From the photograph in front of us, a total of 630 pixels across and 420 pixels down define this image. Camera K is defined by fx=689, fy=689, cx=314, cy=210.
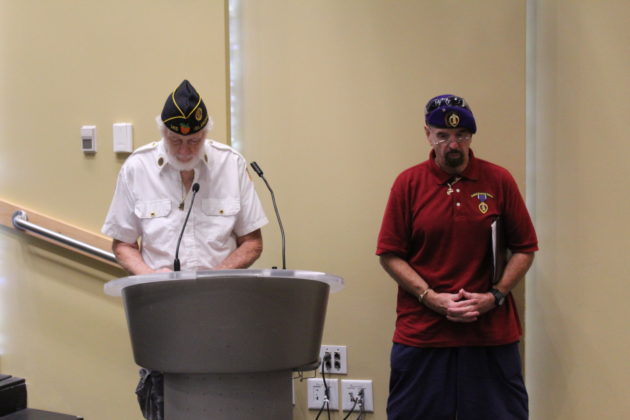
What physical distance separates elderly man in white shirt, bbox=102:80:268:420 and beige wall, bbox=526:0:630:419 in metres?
1.08

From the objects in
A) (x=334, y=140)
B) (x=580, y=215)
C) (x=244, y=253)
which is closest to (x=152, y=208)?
(x=244, y=253)

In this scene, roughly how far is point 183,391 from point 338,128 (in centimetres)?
151

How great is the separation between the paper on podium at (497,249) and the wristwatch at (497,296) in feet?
0.09

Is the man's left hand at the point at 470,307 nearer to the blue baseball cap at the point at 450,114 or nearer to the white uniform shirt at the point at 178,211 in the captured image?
the blue baseball cap at the point at 450,114

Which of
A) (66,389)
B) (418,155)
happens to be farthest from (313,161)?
(66,389)

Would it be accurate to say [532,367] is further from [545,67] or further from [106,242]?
[106,242]

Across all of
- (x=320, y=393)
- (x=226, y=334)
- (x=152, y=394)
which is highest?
(x=226, y=334)

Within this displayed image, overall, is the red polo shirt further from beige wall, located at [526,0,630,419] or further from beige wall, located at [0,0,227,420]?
beige wall, located at [0,0,227,420]

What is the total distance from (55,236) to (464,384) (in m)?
1.72

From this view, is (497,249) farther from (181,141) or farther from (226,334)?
(226,334)

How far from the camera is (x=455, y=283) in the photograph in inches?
86.4

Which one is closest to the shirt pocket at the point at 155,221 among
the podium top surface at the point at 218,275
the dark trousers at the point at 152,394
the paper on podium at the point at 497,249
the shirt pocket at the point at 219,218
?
the shirt pocket at the point at 219,218

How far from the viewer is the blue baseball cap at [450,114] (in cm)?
219

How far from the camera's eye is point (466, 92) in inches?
98.9
